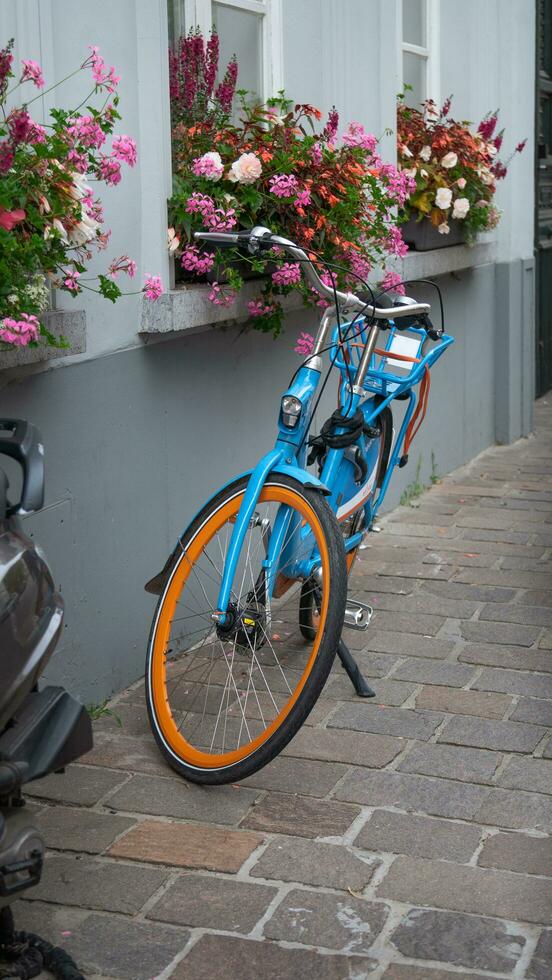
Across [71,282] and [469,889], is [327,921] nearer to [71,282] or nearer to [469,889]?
[469,889]

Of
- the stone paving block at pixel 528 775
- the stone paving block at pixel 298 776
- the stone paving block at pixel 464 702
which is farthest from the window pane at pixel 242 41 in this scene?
the stone paving block at pixel 528 775

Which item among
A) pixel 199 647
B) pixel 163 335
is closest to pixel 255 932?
pixel 199 647

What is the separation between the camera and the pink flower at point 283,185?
174 inches

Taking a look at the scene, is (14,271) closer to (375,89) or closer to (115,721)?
(115,721)

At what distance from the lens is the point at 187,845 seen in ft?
10.8

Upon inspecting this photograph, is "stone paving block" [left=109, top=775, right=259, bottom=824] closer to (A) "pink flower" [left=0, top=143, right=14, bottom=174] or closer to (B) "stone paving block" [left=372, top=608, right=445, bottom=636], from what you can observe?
(B) "stone paving block" [left=372, top=608, right=445, bottom=636]

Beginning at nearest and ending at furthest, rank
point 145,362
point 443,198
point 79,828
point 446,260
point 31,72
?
1. point 31,72
2. point 79,828
3. point 145,362
4. point 443,198
5. point 446,260

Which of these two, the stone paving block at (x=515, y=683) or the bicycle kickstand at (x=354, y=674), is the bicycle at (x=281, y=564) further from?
the stone paving block at (x=515, y=683)

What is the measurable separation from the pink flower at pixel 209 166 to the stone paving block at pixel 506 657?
186 cm

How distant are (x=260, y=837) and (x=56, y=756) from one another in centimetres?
97

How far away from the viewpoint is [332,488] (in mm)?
4164

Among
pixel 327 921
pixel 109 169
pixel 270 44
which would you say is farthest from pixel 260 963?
pixel 270 44

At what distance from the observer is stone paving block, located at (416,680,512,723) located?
413cm

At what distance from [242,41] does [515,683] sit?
Answer: 2676 mm
